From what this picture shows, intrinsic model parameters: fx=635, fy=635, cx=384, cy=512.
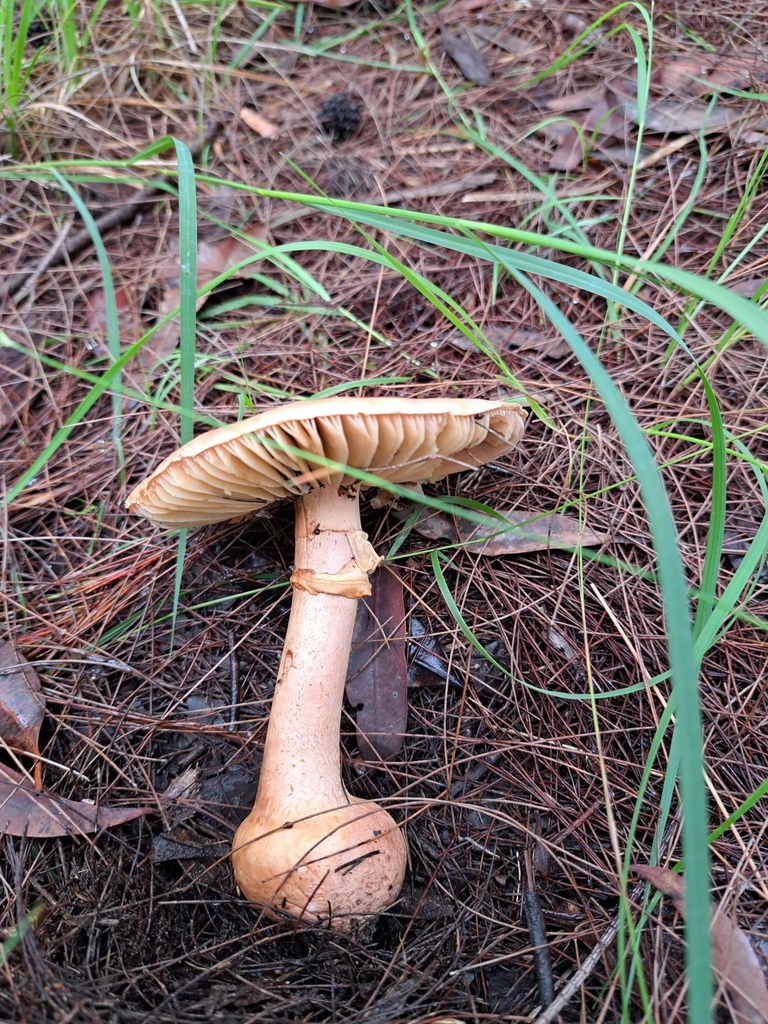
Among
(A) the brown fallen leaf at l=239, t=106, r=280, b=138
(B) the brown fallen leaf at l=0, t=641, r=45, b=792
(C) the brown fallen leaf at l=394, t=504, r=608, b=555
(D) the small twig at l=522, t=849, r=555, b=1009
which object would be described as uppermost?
(A) the brown fallen leaf at l=239, t=106, r=280, b=138

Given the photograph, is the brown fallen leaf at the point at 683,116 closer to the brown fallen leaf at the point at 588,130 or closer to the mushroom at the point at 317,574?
the brown fallen leaf at the point at 588,130

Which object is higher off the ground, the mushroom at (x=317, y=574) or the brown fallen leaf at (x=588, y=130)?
the brown fallen leaf at (x=588, y=130)

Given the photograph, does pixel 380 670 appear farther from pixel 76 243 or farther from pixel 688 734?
pixel 76 243

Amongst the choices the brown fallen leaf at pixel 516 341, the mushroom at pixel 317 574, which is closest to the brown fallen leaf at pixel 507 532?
the mushroom at pixel 317 574

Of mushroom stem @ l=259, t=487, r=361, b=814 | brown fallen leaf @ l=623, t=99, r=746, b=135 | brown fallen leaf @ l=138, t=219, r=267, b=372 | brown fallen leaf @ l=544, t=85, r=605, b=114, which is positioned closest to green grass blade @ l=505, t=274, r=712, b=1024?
mushroom stem @ l=259, t=487, r=361, b=814

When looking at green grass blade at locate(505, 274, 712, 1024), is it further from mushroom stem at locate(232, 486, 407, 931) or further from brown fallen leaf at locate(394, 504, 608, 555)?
brown fallen leaf at locate(394, 504, 608, 555)

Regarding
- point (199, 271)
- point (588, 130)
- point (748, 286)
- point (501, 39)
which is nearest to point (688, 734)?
point (748, 286)

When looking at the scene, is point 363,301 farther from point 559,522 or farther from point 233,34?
point 233,34
